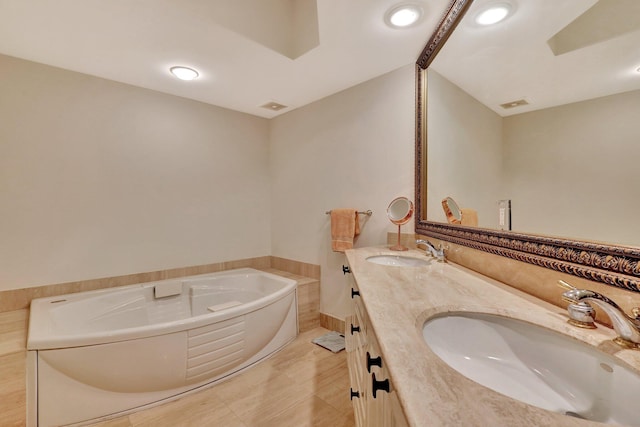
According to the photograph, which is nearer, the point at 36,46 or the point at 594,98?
the point at 594,98

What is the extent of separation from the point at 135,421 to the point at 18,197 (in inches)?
67.8

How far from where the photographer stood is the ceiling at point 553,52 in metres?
0.66

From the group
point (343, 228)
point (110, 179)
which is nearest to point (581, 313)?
point (343, 228)

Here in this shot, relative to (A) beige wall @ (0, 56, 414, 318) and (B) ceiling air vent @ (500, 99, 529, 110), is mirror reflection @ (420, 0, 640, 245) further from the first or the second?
(A) beige wall @ (0, 56, 414, 318)

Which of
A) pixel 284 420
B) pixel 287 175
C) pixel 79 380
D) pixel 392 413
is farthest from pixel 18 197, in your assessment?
pixel 392 413

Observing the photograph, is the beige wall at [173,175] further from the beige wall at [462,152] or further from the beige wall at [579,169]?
the beige wall at [579,169]

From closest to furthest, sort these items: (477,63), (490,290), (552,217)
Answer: (552,217) < (490,290) < (477,63)

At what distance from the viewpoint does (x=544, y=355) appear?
67 cm

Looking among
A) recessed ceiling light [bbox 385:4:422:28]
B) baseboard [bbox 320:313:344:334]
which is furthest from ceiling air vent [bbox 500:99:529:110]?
baseboard [bbox 320:313:344:334]

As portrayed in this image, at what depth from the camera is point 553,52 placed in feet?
2.86

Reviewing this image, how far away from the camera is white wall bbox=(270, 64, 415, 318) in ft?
6.78

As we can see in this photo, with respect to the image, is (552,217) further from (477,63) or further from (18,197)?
(18,197)

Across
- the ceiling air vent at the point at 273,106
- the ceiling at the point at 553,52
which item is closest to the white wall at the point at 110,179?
the ceiling air vent at the point at 273,106

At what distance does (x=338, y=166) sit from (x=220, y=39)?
1.30 meters
